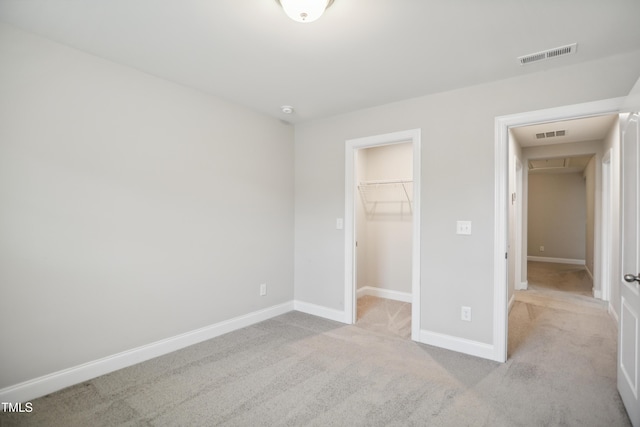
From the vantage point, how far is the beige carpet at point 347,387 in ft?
6.40

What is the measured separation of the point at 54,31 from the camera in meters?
2.10

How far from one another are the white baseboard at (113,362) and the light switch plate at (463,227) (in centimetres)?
231

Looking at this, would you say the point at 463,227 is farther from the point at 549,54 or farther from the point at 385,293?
the point at 385,293

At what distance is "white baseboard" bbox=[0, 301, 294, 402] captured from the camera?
6.85 feet

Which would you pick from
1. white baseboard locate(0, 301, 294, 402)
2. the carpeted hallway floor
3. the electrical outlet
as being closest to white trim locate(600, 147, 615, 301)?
the carpeted hallway floor

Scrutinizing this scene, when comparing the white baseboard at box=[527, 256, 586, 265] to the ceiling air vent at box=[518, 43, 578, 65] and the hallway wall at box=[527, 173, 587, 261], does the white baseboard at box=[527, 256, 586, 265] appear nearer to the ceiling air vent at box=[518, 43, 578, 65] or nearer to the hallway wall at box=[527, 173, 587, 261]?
the hallway wall at box=[527, 173, 587, 261]

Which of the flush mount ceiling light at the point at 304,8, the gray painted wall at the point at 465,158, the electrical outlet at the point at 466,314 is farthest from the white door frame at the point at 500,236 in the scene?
the flush mount ceiling light at the point at 304,8

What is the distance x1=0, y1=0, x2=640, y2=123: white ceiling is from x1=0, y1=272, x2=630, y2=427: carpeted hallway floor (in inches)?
92.9

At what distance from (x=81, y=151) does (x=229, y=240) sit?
58.5 inches

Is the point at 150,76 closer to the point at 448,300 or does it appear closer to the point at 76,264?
the point at 76,264

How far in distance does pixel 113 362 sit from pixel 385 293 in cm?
345

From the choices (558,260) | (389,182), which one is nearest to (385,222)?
(389,182)

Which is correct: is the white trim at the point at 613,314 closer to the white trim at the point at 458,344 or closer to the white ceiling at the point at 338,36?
the white trim at the point at 458,344

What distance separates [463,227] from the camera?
2.92 metres
